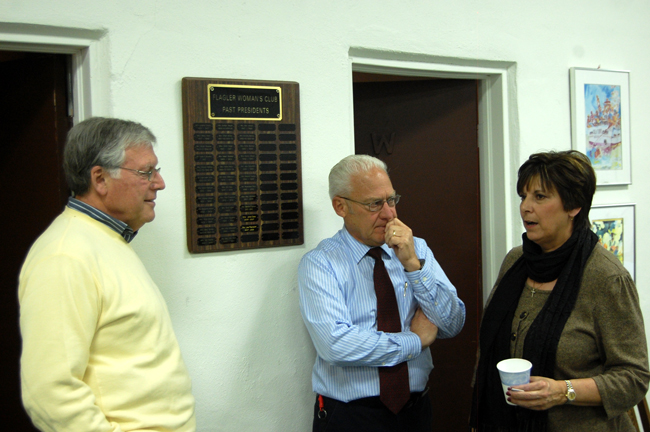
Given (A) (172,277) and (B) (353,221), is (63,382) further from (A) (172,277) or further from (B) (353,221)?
(B) (353,221)

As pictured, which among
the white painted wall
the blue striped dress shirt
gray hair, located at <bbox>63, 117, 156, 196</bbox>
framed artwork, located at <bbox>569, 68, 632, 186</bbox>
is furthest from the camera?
framed artwork, located at <bbox>569, 68, 632, 186</bbox>

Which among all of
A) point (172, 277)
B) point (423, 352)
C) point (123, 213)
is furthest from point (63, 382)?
point (423, 352)

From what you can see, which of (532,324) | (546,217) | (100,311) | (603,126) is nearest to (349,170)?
Answer: (546,217)

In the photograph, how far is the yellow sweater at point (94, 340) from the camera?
45.2 inches

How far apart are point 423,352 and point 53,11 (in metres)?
1.65

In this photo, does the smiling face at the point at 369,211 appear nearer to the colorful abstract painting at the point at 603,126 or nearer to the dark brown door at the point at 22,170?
the dark brown door at the point at 22,170

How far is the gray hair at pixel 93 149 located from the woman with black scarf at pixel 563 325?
1.25 meters

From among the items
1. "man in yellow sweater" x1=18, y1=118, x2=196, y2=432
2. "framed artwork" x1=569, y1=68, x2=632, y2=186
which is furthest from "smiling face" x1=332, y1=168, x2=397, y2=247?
"framed artwork" x1=569, y1=68, x2=632, y2=186

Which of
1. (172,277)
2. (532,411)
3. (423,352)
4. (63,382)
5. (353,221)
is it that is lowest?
(532,411)

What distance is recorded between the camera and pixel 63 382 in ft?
3.75

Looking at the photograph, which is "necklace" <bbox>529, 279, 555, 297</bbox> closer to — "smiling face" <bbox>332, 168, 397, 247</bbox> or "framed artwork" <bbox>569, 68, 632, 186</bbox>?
"smiling face" <bbox>332, 168, 397, 247</bbox>

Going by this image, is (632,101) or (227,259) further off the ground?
(632,101)

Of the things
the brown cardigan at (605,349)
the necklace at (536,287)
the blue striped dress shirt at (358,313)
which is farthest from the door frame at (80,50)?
the brown cardigan at (605,349)

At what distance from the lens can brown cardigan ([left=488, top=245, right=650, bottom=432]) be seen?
152 cm
